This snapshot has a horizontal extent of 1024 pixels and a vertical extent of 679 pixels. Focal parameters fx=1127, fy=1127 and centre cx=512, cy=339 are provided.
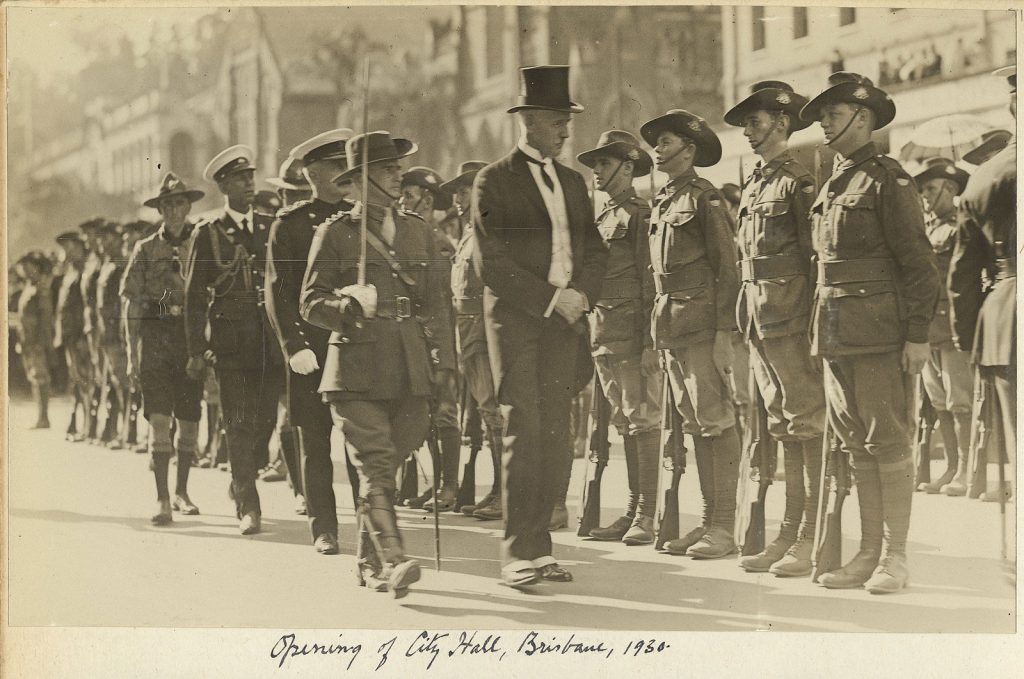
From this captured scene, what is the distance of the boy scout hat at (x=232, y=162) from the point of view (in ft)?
19.4

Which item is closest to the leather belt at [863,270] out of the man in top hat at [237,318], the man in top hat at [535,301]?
the man in top hat at [535,301]

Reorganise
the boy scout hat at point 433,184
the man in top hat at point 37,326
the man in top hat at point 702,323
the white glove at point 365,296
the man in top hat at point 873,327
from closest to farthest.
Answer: the man in top hat at point 873,327
the white glove at point 365,296
the man in top hat at point 702,323
the boy scout hat at point 433,184
the man in top hat at point 37,326

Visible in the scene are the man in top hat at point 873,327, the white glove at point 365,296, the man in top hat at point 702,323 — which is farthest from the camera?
the man in top hat at point 702,323

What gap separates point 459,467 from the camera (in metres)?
6.16

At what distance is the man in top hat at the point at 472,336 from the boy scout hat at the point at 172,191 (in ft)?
4.34

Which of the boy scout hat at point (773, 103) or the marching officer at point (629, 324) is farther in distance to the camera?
the marching officer at point (629, 324)

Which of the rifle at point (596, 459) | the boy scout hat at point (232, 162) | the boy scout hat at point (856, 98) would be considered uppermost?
the boy scout hat at point (856, 98)

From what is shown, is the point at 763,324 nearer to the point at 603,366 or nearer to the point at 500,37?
the point at 603,366

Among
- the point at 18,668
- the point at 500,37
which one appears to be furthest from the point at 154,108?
the point at 18,668

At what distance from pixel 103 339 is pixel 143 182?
0.89 meters

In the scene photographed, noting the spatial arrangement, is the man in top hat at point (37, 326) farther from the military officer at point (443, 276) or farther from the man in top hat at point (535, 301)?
the man in top hat at point (535, 301)

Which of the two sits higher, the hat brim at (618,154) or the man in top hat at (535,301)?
the hat brim at (618,154)

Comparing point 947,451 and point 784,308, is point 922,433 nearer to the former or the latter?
point 947,451

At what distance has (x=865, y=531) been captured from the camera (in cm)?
543
